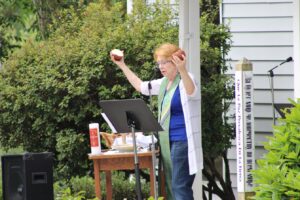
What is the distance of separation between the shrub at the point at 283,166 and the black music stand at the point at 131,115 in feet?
8.60

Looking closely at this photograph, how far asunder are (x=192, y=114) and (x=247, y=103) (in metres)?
0.55

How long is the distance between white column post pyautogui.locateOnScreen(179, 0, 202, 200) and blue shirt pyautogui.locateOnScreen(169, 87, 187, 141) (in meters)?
1.29

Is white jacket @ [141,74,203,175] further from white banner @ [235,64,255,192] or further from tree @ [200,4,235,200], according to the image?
tree @ [200,4,235,200]

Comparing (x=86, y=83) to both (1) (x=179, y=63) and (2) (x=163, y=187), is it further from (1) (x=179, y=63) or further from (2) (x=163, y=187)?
(1) (x=179, y=63)

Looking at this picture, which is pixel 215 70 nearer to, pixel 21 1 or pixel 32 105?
pixel 32 105

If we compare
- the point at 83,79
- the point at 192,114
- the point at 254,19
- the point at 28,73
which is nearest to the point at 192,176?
the point at 192,114

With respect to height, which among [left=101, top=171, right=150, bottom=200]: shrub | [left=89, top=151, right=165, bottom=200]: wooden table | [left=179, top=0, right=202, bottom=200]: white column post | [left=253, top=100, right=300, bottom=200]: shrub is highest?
[left=179, top=0, right=202, bottom=200]: white column post

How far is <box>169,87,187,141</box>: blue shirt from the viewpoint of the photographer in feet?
30.8

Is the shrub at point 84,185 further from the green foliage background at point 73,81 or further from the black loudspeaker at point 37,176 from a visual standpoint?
the black loudspeaker at point 37,176

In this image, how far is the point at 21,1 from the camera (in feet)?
55.5

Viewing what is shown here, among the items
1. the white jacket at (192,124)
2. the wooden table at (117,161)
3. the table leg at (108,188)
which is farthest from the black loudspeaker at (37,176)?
the table leg at (108,188)

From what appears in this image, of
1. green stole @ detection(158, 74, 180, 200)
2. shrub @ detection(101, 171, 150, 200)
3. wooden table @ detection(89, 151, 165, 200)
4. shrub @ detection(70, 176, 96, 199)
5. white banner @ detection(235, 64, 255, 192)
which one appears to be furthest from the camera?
shrub @ detection(101, 171, 150, 200)

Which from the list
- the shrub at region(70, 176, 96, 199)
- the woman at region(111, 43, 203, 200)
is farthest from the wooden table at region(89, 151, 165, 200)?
the shrub at region(70, 176, 96, 199)

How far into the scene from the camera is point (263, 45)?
1316cm
